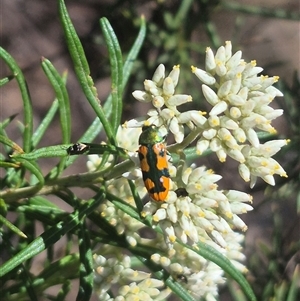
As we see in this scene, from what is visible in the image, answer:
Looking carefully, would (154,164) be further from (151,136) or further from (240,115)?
(240,115)

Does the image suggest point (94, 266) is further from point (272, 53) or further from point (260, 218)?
point (272, 53)

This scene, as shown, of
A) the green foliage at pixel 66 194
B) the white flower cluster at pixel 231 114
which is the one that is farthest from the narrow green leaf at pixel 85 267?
the white flower cluster at pixel 231 114

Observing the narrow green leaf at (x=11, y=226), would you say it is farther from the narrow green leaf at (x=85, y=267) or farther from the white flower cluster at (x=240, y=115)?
the white flower cluster at (x=240, y=115)

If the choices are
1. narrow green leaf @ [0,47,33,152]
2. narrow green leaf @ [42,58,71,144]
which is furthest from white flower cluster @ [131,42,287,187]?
narrow green leaf @ [0,47,33,152]

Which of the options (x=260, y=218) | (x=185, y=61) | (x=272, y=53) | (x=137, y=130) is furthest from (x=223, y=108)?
(x=272, y=53)

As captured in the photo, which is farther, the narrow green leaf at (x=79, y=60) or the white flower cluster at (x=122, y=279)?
the white flower cluster at (x=122, y=279)

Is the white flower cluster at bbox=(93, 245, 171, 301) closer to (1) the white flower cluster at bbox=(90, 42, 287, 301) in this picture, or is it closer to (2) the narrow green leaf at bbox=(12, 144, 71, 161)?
(1) the white flower cluster at bbox=(90, 42, 287, 301)
